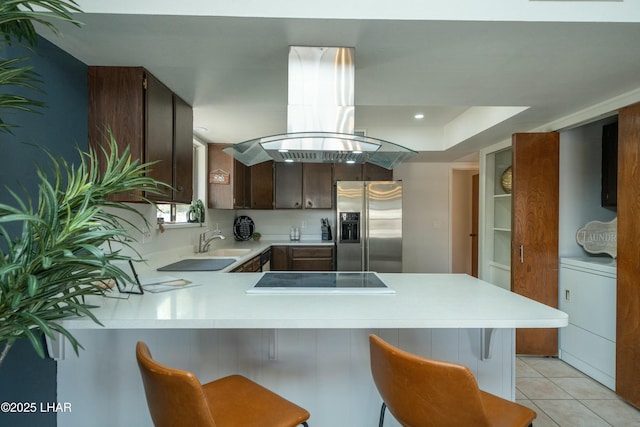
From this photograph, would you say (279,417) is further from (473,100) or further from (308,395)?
(473,100)

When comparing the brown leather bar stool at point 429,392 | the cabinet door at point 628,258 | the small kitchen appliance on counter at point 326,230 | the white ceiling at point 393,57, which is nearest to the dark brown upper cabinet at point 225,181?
the small kitchen appliance on counter at point 326,230

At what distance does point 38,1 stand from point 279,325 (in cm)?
119

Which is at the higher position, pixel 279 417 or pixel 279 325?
pixel 279 325

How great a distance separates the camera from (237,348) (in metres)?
1.60

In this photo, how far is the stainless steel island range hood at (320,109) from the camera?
63.2 inches

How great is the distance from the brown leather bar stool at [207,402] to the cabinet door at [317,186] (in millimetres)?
3422

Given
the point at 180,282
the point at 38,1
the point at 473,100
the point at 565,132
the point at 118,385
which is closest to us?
the point at 38,1

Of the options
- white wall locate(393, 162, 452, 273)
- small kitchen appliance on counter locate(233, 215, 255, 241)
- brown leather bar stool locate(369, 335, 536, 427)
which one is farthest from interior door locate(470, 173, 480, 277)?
brown leather bar stool locate(369, 335, 536, 427)

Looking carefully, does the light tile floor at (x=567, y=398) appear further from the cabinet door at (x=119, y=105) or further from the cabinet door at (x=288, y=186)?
the cabinet door at (x=288, y=186)

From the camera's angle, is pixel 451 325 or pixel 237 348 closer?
pixel 451 325

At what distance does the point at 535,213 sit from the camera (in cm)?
283

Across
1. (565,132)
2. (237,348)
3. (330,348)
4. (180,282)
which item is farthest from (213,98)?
(565,132)

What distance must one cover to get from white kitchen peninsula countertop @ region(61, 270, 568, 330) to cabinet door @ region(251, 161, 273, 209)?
116 inches

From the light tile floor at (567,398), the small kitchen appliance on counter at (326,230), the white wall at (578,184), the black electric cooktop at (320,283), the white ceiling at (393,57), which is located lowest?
the light tile floor at (567,398)
